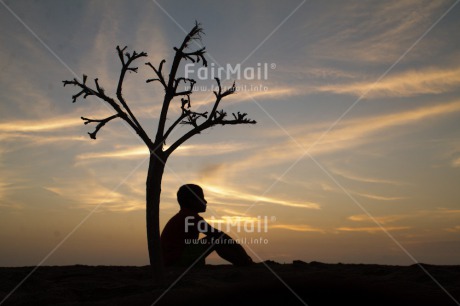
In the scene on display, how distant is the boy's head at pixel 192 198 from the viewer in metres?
10.7

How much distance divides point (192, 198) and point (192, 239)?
88cm

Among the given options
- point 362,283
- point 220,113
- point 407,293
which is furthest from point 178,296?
point 220,113

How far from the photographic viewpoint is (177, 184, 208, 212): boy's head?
10703mm

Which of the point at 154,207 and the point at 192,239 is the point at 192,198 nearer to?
the point at 192,239

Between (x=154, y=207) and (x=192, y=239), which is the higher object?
(x=154, y=207)

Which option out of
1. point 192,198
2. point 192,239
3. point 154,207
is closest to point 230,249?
point 192,239

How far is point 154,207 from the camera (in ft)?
31.3

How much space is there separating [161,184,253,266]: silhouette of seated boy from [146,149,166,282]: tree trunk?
3.65 feet

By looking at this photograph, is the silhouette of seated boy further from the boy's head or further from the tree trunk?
the tree trunk

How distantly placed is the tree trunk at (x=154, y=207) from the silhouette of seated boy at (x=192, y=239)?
111 cm

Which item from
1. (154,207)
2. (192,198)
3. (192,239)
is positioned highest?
(192,198)

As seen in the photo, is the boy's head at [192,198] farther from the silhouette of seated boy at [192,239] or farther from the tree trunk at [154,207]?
the tree trunk at [154,207]

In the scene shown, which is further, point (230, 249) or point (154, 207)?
point (230, 249)

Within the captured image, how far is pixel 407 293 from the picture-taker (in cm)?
520
